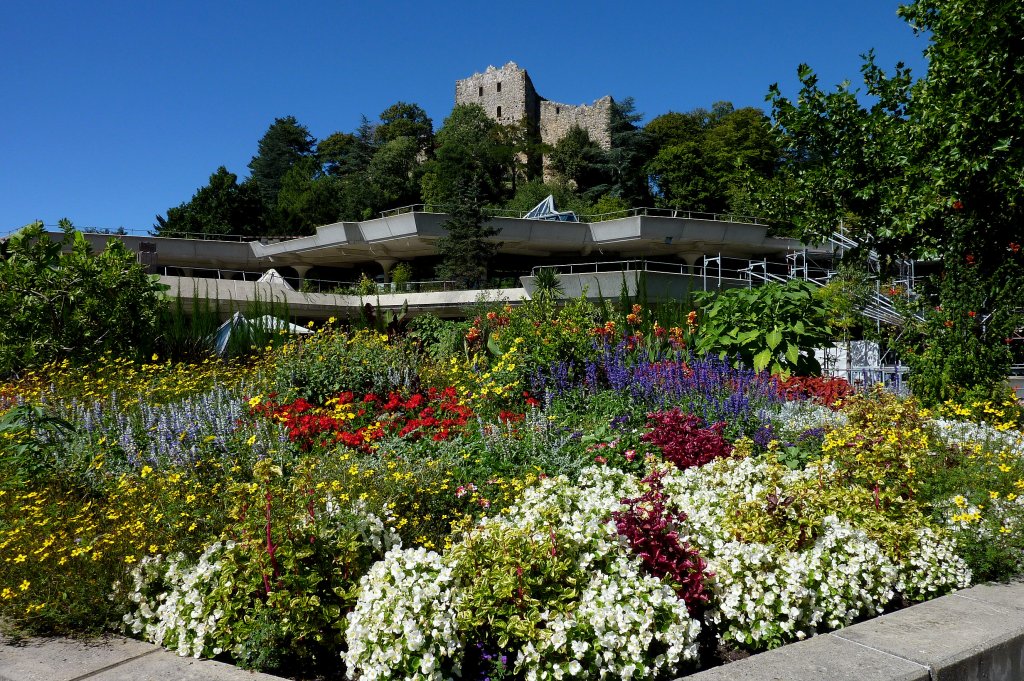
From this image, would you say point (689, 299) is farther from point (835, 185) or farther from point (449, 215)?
point (449, 215)

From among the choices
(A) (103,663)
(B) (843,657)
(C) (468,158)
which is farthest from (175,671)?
(C) (468,158)

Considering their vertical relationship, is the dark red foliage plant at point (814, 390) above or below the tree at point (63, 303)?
below

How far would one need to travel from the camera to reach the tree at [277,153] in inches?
2511

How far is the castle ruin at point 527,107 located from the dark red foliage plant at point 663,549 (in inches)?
2718

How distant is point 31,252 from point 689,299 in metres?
9.16

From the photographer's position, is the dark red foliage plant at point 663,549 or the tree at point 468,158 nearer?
the dark red foliage plant at point 663,549

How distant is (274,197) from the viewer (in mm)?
62906

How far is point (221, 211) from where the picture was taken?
51.7 metres

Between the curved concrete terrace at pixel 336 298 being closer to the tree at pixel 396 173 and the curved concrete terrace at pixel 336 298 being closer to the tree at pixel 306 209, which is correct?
the tree at pixel 306 209

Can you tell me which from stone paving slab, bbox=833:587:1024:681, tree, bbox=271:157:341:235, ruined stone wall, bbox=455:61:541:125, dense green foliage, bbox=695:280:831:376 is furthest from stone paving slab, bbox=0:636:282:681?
ruined stone wall, bbox=455:61:541:125

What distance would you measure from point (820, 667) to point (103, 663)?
104 inches

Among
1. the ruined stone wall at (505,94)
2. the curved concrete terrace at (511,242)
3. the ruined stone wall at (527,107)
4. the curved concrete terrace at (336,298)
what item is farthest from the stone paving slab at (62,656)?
the ruined stone wall at (505,94)

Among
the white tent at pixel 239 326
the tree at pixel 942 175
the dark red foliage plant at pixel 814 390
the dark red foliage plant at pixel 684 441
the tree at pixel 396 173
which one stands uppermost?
the tree at pixel 396 173

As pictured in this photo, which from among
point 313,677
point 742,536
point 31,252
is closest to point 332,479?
point 313,677
